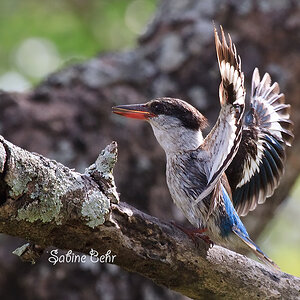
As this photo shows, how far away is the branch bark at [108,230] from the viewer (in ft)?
6.35

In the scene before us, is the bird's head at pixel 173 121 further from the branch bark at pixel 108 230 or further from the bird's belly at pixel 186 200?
the branch bark at pixel 108 230

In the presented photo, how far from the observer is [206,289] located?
8.02 ft

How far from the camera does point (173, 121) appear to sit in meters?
3.19

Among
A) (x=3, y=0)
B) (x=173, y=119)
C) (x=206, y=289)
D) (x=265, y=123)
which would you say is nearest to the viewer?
(x=206, y=289)

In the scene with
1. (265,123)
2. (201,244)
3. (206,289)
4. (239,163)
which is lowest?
(206,289)

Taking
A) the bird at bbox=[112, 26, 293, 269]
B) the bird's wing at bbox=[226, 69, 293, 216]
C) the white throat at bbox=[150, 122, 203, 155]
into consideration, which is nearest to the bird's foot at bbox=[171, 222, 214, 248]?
the bird at bbox=[112, 26, 293, 269]

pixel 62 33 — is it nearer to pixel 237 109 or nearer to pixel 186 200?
pixel 186 200

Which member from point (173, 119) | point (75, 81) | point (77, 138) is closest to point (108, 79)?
point (75, 81)

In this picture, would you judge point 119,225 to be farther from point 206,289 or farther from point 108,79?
point 108,79

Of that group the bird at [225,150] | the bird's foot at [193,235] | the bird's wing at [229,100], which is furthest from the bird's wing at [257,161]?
the bird's foot at [193,235]

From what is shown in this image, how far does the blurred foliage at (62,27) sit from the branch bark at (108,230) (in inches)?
174

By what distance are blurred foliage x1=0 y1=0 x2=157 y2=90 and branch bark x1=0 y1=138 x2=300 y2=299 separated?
4.42m

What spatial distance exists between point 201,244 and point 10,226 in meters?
0.85

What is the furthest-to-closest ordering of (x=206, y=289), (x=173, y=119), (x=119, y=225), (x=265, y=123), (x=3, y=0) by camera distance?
(x=3, y=0), (x=265, y=123), (x=173, y=119), (x=206, y=289), (x=119, y=225)
